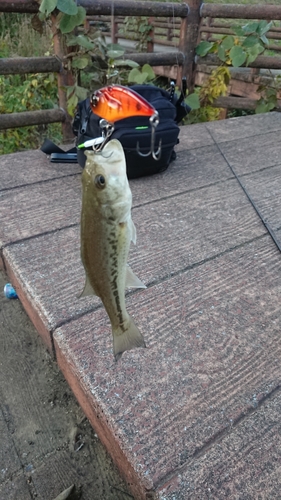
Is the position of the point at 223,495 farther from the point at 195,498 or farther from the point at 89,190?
the point at 89,190

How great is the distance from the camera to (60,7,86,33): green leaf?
296 centimetres

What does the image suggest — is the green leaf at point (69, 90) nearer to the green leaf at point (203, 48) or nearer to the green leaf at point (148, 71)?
the green leaf at point (148, 71)

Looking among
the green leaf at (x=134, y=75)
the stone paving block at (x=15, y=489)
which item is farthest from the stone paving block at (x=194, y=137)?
the stone paving block at (x=15, y=489)

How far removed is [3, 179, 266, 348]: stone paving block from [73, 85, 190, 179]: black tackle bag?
12.8 inches

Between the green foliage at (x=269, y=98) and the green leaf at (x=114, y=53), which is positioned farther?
the green foliage at (x=269, y=98)

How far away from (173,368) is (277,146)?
8.46ft

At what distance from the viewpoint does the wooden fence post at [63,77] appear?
3.15m

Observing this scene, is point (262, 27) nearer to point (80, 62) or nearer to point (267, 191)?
point (80, 62)

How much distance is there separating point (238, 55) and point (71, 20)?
5.73ft

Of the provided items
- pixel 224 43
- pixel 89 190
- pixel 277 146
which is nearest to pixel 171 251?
pixel 89 190

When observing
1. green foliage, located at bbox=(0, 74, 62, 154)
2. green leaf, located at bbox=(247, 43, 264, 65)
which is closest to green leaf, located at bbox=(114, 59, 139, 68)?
green foliage, located at bbox=(0, 74, 62, 154)

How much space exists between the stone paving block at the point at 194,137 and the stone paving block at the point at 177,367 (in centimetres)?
173

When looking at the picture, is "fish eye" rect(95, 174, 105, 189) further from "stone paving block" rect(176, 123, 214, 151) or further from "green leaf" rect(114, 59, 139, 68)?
"green leaf" rect(114, 59, 139, 68)

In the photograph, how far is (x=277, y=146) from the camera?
3336 mm
